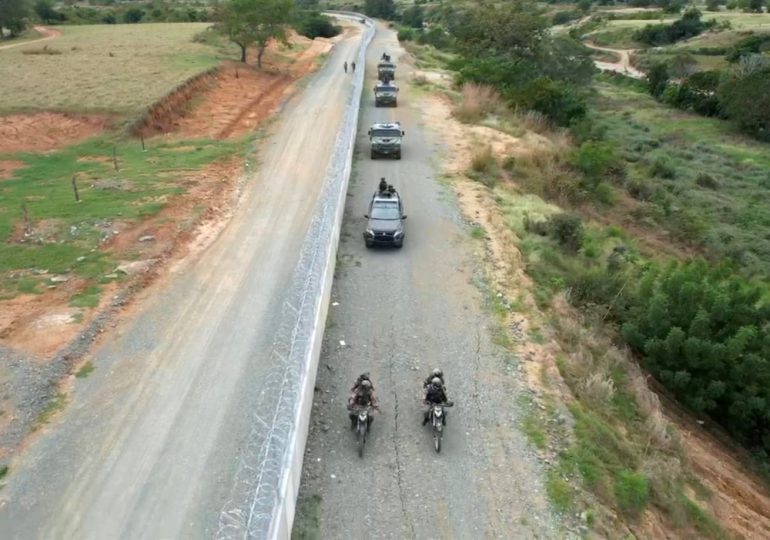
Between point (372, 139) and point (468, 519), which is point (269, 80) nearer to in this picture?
point (372, 139)

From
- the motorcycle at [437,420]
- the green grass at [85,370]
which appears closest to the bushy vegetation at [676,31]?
the motorcycle at [437,420]

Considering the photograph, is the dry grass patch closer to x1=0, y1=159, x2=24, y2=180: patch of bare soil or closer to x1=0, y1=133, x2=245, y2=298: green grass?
x1=0, y1=133, x2=245, y2=298: green grass

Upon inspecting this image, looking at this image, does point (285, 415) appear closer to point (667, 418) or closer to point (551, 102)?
point (667, 418)

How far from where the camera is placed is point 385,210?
76.6 feet

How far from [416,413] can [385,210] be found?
33.6ft

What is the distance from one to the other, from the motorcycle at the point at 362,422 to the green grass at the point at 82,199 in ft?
31.6

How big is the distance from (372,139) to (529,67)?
29742 millimetres

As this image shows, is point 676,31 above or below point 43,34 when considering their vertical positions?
above

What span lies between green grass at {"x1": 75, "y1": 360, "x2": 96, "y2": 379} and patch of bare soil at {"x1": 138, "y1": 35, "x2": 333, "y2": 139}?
22.9 meters

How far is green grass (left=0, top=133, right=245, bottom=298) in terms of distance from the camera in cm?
2094

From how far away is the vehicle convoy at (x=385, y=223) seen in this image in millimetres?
22531

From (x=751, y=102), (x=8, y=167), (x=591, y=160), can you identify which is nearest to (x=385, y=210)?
(x=591, y=160)

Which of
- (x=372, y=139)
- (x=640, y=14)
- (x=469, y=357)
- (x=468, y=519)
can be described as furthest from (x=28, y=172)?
(x=640, y=14)

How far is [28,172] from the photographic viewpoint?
30.5 metres
